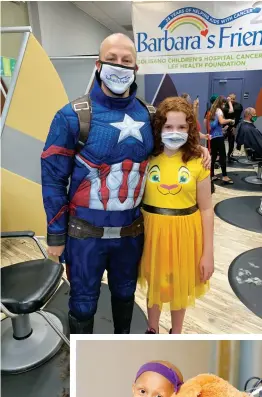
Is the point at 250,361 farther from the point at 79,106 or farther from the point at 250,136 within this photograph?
the point at 250,136

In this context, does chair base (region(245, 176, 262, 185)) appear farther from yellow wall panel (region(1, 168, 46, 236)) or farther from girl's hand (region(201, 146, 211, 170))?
girl's hand (region(201, 146, 211, 170))

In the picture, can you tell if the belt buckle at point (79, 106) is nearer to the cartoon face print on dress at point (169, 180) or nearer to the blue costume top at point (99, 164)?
the blue costume top at point (99, 164)

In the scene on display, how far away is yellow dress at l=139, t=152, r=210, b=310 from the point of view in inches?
47.8

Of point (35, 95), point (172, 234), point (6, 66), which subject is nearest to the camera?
point (172, 234)

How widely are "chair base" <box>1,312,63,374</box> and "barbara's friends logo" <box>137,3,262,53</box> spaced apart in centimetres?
238

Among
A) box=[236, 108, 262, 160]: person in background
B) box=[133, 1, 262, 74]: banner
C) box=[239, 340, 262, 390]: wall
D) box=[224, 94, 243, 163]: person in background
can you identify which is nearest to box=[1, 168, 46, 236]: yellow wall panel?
box=[133, 1, 262, 74]: banner

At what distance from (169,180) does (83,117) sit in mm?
404

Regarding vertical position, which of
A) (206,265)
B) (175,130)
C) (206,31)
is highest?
(206,31)

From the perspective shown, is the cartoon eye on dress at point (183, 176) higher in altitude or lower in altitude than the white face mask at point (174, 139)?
lower

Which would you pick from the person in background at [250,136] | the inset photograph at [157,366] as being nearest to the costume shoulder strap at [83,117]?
the inset photograph at [157,366]

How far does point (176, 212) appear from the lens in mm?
1251

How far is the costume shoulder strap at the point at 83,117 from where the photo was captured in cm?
104

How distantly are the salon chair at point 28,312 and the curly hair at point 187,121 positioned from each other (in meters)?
0.75

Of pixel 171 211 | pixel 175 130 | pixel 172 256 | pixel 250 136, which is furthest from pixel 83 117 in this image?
pixel 250 136
